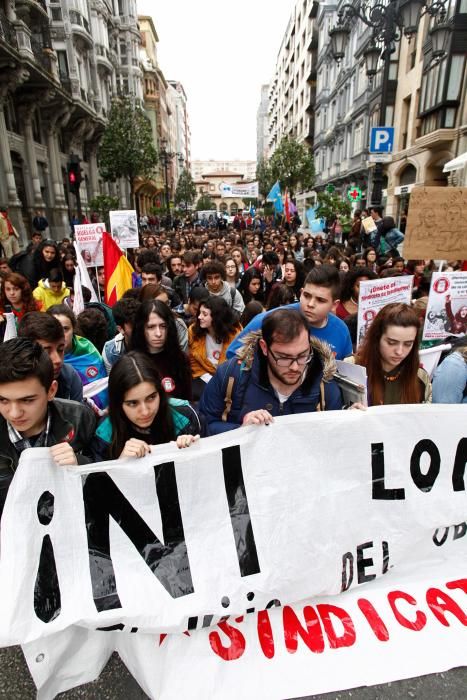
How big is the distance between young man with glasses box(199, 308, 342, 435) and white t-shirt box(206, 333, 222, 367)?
1378 millimetres

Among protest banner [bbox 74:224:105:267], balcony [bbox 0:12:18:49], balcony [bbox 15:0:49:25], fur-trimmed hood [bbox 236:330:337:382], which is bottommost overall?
fur-trimmed hood [bbox 236:330:337:382]

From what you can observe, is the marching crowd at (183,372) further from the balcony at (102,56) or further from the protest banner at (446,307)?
the balcony at (102,56)

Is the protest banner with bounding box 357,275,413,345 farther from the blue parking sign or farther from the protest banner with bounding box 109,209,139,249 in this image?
the blue parking sign

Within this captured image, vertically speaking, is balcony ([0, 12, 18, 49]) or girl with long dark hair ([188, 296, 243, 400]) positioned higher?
balcony ([0, 12, 18, 49])

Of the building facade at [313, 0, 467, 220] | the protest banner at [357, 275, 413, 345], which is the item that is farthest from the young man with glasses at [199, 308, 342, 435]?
the building facade at [313, 0, 467, 220]

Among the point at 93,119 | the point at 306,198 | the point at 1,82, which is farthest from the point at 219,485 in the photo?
the point at 306,198

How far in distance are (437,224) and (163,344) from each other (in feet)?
10.7

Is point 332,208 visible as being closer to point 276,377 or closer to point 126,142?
point 276,377

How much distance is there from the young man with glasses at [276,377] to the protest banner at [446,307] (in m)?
2.04

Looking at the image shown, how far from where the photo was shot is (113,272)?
19.0 ft

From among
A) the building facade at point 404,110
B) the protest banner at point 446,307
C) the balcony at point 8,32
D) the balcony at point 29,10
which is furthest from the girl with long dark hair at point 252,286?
the balcony at point 29,10

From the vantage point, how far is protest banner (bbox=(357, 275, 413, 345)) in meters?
3.83

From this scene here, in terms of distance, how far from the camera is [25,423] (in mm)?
1917

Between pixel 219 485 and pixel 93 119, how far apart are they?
3252 cm
